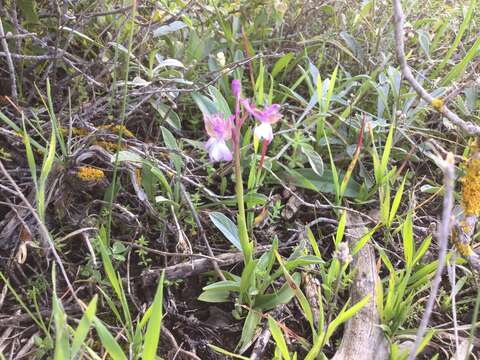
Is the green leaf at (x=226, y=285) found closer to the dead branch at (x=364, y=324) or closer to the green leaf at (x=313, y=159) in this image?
the dead branch at (x=364, y=324)

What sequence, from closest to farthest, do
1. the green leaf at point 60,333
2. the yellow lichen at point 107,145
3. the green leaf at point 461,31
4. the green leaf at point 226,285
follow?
the green leaf at point 60,333 < the green leaf at point 226,285 < the yellow lichen at point 107,145 < the green leaf at point 461,31

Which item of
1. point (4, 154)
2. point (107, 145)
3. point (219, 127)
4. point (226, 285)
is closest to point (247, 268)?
point (226, 285)

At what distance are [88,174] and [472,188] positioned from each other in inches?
31.2

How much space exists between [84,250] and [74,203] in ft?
0.43

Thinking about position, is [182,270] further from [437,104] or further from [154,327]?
[437,104]

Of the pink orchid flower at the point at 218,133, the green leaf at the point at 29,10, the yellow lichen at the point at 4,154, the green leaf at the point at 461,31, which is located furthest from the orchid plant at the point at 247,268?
the green leaf at the point at 461,31

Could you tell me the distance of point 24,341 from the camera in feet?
2.81

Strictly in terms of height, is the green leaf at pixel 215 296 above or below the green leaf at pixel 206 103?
below

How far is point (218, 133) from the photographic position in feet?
2.78

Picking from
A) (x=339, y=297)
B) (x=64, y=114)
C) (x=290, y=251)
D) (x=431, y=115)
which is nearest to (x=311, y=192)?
(x=290, y=251)

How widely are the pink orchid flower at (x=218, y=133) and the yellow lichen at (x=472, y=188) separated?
1.48 feet

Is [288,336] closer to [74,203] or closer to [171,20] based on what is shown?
[74,203]

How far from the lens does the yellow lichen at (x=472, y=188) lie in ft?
2.83

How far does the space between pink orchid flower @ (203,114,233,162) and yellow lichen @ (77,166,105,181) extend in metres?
0.31
